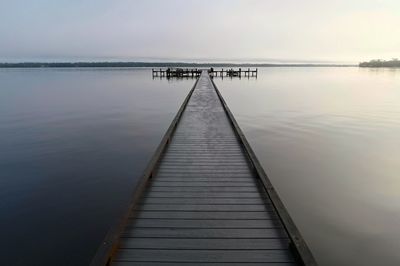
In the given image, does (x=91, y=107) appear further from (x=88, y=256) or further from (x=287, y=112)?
(x=88, y=256)

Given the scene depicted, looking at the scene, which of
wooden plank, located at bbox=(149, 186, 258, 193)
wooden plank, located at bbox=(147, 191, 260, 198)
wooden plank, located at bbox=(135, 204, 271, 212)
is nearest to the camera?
wooden plank, located at bbox=(135, 204, 271, 212)

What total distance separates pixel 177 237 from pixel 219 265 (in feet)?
2.17

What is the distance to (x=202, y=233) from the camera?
3.76 meters

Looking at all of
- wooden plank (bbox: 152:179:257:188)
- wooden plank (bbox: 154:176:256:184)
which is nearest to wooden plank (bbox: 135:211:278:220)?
wooden plank (bbox: 152:179:257:188)

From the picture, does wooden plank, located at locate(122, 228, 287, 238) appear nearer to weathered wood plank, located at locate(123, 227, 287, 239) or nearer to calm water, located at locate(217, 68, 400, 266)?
weathered wood plank, located at locate(123, 227, 287, 239)

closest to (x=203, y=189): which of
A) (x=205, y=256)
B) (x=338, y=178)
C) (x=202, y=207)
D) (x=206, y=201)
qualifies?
(x=206, y=201)

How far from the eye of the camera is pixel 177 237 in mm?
3658

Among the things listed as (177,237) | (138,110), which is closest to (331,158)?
(177,237)

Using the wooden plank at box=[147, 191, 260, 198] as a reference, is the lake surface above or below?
below

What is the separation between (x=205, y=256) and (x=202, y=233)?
44 cm

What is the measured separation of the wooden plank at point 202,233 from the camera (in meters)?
3.68

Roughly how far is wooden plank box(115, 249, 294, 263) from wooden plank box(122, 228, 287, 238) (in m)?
0.29

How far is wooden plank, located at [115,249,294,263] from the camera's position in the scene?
10.7 feet

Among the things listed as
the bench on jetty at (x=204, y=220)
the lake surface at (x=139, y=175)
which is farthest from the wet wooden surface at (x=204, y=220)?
the lake surface at (x=139, y=175)
